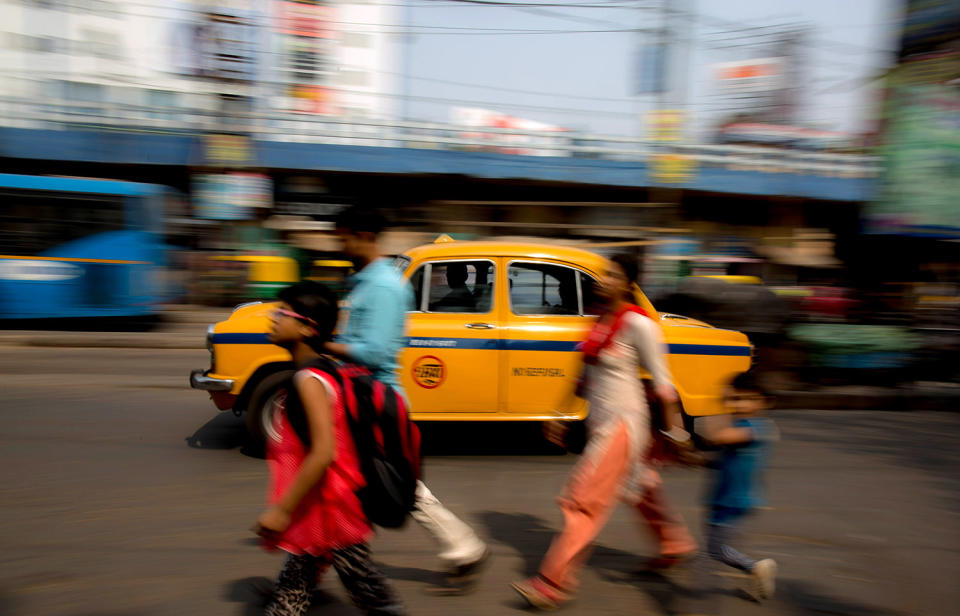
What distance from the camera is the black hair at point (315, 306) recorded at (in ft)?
8.83

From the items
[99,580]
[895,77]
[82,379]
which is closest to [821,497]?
[99,580]

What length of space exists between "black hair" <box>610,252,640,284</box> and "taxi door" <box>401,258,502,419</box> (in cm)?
214

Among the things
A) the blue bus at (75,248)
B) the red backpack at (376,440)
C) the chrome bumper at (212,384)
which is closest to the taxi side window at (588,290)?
the chrome bumper at (212,384)

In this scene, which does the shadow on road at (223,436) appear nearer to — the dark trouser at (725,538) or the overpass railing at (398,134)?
the dark trouser at (725,538)

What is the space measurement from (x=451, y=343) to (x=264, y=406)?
55.6 inches

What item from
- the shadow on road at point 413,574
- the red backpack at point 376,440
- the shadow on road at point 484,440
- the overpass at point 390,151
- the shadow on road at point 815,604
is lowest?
the shadow on road at point 484,440

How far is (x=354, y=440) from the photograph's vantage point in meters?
2.66

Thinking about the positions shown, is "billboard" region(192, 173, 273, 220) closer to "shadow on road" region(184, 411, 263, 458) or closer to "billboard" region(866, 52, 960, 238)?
"shadow on road" region(184, 411, 263, 458)

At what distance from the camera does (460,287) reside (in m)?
5.71

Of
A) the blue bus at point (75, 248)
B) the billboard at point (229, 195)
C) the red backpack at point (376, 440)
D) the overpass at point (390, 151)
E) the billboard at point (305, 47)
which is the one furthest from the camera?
the billboard at point (305, 47)

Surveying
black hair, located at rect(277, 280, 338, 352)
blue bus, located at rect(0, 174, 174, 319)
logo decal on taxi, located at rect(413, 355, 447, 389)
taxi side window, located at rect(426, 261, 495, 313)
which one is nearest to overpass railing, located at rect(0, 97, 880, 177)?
blue bus, located at rect(0, 174, 174, 319)

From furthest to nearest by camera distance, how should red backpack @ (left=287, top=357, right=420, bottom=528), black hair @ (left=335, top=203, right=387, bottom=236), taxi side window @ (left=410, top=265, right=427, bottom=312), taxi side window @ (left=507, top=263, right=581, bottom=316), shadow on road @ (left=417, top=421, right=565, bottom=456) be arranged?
1. shadow on road @ (left=417, top=421, right=565, bottom=456)
2. taxi side window @ (left=507, top=263, right=581, bottom=316)
3. taxi side window @ (left=410, top=265, right=427, bottom=312)
4. black hair @ (left=335, top=203, right=387, bottom=236)
5. red backpack @ (left=287, top=357, right=420, bottom=528)

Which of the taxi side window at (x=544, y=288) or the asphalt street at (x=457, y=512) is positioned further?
the taxi side window at (x=544, y=288)

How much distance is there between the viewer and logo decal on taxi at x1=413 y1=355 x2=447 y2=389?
5520 millimetres
